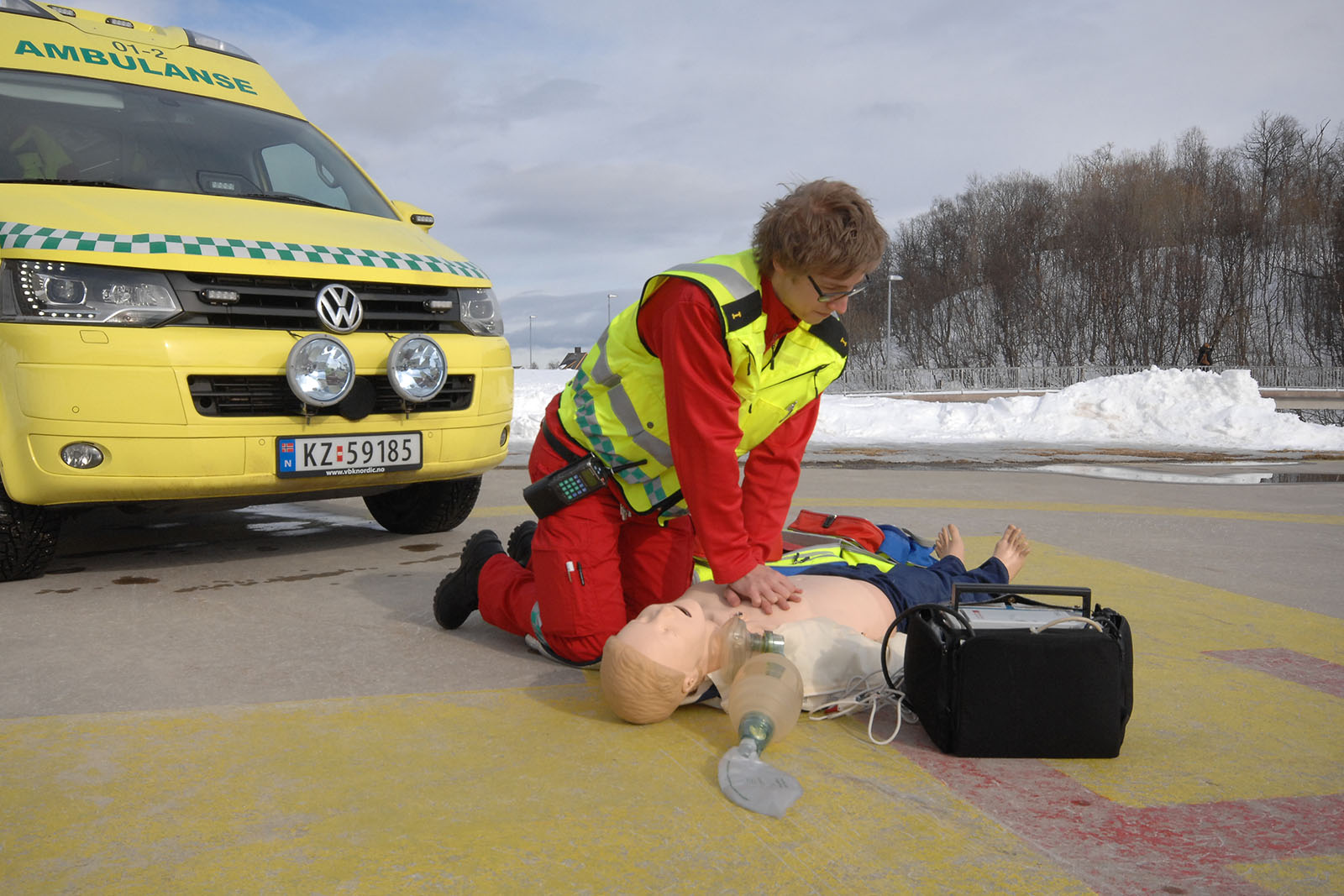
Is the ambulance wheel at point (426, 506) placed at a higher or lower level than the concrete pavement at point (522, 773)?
higher

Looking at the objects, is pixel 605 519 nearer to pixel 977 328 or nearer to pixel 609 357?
pixel 609 357

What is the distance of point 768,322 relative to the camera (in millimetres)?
2777

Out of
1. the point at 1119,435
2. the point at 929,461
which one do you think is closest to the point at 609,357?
the point at 929,461

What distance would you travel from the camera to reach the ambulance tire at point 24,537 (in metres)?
3.72

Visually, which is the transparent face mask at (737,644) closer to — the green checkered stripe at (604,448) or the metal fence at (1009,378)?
the green checkered stripe at (604,448)

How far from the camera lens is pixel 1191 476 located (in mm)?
9102

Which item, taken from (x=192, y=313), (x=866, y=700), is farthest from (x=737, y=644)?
(x=192, y=313)

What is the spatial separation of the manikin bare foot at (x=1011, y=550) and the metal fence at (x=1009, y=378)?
131 feet

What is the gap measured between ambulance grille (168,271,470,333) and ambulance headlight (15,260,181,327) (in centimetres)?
6

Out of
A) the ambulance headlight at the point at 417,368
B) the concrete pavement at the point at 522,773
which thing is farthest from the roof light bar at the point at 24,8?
the concrete pavement at the point at 522,773

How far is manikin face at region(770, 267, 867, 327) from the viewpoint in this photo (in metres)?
2.56

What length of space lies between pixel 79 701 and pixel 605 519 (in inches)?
54.8

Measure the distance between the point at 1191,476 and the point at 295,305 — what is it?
8011 mm

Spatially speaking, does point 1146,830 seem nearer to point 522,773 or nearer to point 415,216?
point 522,773
